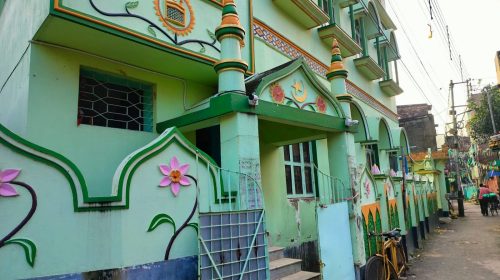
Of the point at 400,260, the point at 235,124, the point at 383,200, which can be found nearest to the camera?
the point at 235,124

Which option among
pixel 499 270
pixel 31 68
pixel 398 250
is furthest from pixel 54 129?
pixel 499 270

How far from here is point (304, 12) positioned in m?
7.85

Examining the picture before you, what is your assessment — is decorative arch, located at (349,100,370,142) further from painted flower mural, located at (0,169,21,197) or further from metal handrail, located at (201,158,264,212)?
painted flower mural, located at (0,169,21,197)

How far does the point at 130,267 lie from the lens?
3.04 meters

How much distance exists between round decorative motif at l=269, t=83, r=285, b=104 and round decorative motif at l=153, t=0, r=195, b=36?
1.44 m

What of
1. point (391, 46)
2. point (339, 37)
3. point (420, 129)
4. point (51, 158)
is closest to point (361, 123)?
point (339, 37)

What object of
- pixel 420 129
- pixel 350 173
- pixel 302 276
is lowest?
pixel 302 276

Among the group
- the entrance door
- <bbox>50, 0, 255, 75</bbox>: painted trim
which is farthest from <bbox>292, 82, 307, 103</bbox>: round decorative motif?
the entrance door

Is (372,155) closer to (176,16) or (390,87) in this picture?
(390,87)

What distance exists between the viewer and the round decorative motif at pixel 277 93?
14.4 ft

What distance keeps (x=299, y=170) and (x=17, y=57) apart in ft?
17.9

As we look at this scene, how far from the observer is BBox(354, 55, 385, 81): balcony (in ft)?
36.4

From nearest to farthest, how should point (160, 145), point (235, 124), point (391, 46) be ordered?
point (160, 145) → point (235, 124) → point (391, 46)

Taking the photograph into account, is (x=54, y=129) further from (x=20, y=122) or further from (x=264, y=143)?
(x=264, y=143)
